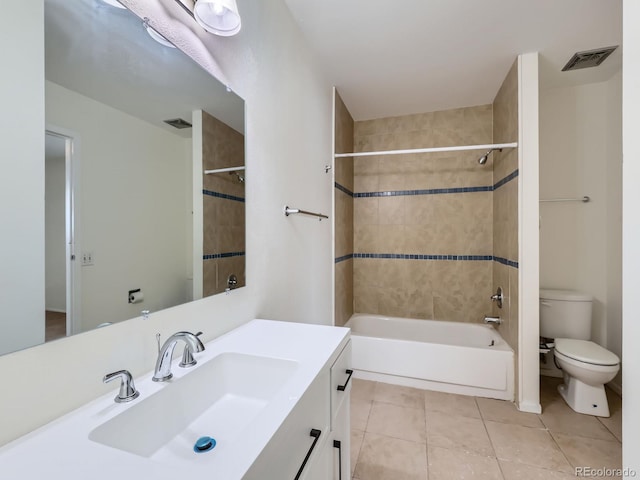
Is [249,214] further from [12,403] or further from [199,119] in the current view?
[12,403]

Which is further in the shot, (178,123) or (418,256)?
(418,256)

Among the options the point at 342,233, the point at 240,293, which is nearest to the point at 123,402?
the point at 240,293

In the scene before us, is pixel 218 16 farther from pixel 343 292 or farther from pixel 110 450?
pixel 343 292

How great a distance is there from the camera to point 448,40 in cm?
193

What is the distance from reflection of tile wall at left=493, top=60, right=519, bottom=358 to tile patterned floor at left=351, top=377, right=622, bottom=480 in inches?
19.6

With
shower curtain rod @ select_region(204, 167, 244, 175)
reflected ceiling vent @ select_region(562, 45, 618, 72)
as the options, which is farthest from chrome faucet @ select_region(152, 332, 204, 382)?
reflected ceiling vent @ select_region(562, 45, 618, 72)

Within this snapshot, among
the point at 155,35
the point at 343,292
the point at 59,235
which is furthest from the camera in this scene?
the point at 343,292

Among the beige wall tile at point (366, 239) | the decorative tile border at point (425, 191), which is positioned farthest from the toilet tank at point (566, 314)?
the beige wall tile at point (366, 239)

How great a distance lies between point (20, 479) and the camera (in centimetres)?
46

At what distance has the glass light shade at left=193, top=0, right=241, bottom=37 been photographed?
1010 mm

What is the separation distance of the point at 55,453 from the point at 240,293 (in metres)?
0.79

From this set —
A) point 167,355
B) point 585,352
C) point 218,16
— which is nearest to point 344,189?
point 218,16

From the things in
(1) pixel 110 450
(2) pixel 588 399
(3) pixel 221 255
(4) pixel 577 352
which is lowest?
(2) pixel 588 399

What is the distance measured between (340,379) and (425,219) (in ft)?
7.57
